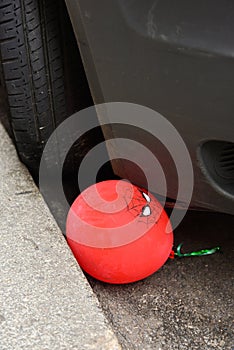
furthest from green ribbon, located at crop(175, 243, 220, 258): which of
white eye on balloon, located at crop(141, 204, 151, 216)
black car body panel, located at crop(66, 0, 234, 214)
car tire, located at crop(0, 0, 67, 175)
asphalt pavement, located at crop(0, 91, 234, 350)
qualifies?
car tire, located at crop(0, 0, 67, 175)

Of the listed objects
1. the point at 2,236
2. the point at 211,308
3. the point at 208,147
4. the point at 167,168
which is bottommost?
the point at 211,308

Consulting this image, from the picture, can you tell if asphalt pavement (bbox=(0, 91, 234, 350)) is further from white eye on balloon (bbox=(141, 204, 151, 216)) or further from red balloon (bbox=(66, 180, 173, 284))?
white eye on balloon (bbox=(141, 204, 151, 216))

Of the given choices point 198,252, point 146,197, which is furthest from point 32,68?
point 198,252

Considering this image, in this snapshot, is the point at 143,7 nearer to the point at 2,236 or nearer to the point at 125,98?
the point at 125,98

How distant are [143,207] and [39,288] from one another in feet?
1.45

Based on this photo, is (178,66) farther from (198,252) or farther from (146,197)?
(198,252)

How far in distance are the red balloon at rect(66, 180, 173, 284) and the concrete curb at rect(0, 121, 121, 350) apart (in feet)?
0.26

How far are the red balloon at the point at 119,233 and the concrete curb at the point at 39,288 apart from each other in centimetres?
8

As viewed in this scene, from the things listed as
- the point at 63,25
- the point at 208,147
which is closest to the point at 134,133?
the point at 208,147

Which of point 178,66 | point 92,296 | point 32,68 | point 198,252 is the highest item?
point 178,66

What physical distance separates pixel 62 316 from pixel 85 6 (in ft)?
2.94

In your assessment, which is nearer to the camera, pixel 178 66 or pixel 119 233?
pixel 178 66

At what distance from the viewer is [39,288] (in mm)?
1976

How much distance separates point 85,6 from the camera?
5.92ft
